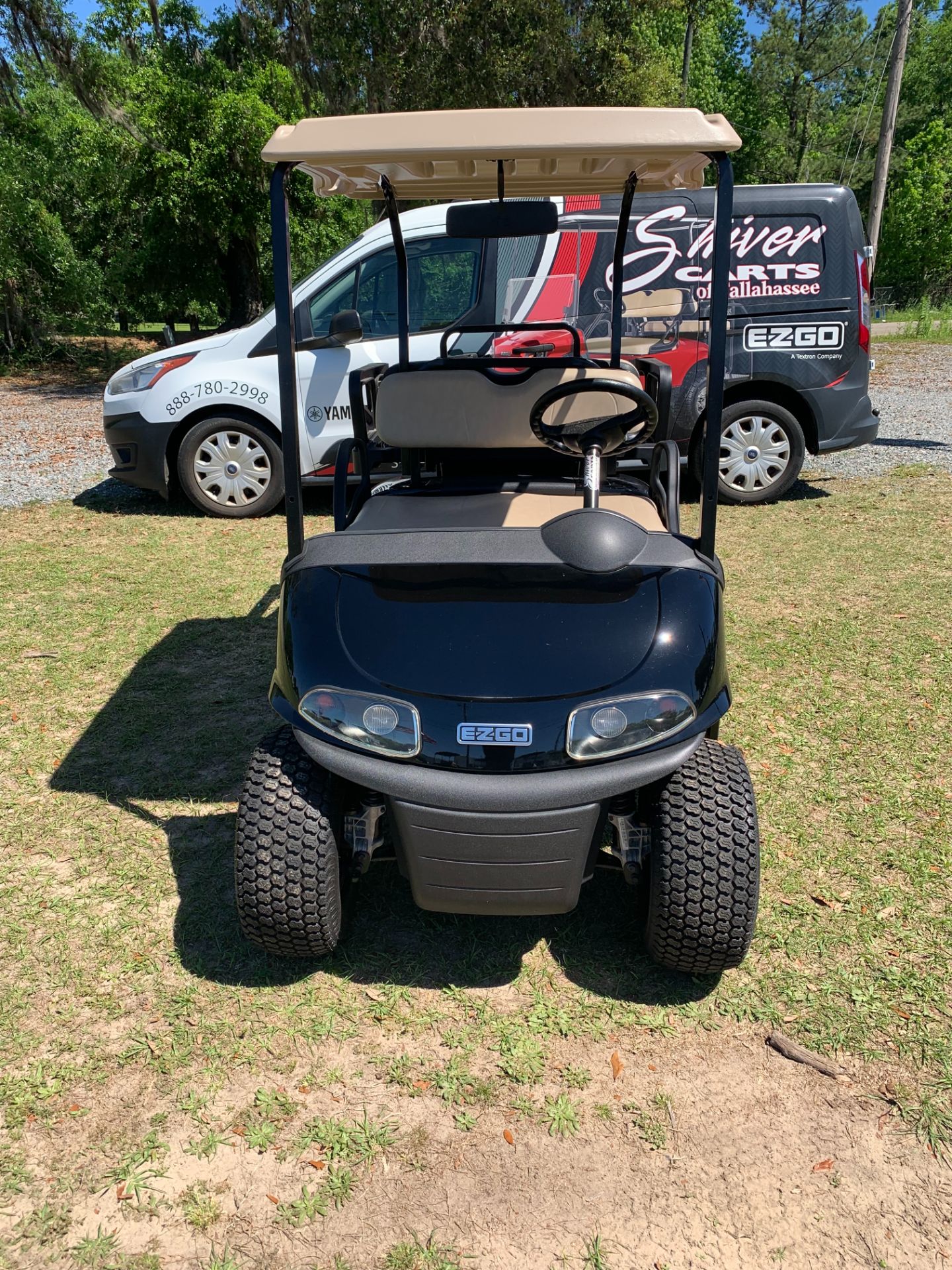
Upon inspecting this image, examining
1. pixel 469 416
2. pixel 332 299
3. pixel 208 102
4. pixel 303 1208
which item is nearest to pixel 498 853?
pixel 303 1208

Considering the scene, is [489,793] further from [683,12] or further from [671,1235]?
[683,12]

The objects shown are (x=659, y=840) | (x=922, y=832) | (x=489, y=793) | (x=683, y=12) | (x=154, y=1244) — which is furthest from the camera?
(x=683, y=12)

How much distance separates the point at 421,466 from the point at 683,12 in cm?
1915

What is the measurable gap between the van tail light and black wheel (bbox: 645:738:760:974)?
5.48 metres

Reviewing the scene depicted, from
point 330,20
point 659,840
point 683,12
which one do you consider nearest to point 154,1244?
point 659,840

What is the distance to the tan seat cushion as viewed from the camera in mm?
2973

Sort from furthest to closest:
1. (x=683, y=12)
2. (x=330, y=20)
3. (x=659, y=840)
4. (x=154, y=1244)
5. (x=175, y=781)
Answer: (x=683, y=12), (x=330, y=20), (x=175, y=781), (x=659, y=840), (x=154, y=1244)

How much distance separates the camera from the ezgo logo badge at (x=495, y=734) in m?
2.21

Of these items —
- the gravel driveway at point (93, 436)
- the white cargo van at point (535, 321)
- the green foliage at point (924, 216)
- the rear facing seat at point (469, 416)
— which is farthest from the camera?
the green foliage at point (924, 216)

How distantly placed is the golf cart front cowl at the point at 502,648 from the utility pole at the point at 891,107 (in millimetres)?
14244

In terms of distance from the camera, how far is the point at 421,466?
3596mm

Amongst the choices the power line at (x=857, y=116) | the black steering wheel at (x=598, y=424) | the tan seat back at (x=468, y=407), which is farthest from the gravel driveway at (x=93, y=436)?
the power line at (x=857, y=116)

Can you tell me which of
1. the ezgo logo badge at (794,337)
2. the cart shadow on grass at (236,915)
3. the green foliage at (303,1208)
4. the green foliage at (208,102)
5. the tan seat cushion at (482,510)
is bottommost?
the green foliage at (303,1208)

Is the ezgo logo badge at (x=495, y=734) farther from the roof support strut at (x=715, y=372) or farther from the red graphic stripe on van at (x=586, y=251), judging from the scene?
the red graphic stripe on van at (x=586, y=251)
